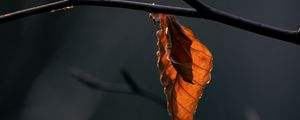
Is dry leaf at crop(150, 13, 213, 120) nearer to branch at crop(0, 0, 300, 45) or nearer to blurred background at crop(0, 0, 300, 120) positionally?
branch at crop(0, 0, 300, 45)

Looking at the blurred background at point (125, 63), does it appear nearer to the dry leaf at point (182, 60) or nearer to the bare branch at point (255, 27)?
the dry leaf at point (182, 60)

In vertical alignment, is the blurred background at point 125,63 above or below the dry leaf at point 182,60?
below

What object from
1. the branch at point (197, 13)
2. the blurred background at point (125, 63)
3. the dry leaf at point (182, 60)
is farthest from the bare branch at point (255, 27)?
the blurred background at point (125, 63)

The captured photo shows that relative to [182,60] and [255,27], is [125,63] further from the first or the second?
[255,27]

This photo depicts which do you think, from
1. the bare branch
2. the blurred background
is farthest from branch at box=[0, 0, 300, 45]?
the blurred background

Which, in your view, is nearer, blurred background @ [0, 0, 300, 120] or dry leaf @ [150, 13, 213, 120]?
dry leaf @ [150, 13, 213, 120]

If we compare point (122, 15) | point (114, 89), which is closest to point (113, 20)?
point (122, 15)
